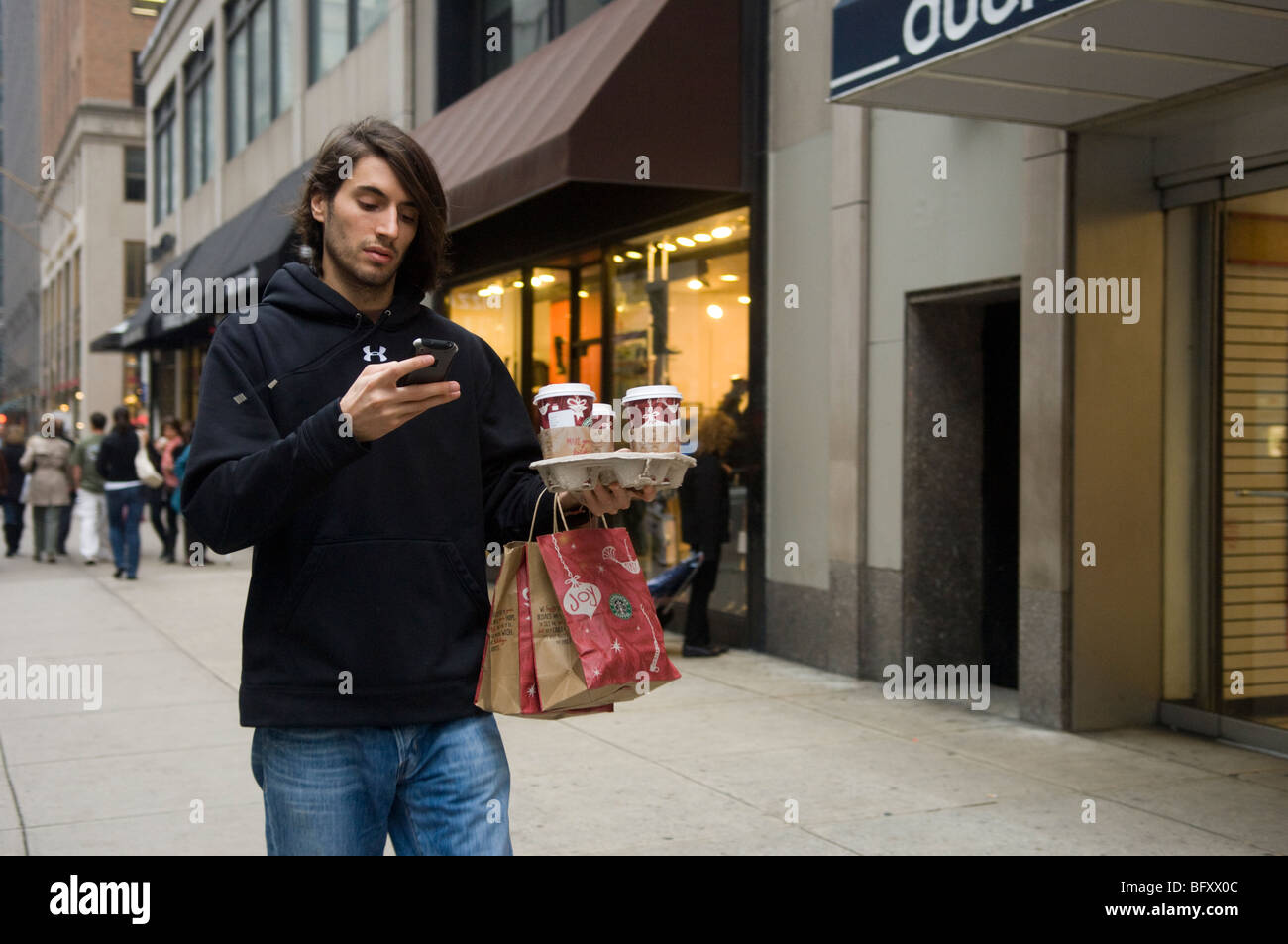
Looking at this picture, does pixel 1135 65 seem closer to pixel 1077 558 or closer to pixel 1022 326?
pixel 1022 326

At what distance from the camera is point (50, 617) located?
1221cm

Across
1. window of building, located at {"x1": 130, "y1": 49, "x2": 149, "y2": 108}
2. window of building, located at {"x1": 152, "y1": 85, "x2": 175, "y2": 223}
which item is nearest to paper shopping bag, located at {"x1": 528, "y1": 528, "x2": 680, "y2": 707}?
window of building, located at {"x1": 152, "y1": 85, "x2": 175, "y2": 223}

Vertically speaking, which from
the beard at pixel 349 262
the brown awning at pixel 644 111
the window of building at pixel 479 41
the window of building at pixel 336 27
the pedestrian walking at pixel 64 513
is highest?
the window of building at pixel 336 27

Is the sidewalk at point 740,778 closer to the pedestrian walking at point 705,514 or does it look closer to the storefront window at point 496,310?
the pedestrian walking at point 705,514

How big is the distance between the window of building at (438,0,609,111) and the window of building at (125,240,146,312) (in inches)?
1440

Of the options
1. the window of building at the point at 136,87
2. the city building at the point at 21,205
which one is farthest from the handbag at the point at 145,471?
the city building at the point at 21,205

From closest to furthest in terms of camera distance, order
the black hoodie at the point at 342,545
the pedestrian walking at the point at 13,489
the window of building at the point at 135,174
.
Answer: the black hoodie at the point at 342,545 < the pedestrian walking at the point at 13,489 < the window of building at the point at 135,174

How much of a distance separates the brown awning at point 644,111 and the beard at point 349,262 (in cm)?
672

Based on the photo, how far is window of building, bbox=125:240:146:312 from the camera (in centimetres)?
4853

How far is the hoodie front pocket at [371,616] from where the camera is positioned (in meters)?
2.42

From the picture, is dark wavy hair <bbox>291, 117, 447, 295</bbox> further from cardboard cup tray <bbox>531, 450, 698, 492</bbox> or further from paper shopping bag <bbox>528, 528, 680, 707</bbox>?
paper shopping bag <bbox>528, 528, 680, 707</bbox>

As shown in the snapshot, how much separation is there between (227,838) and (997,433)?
5693mm

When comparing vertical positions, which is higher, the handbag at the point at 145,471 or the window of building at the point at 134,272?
the window of building at the point at 134,272
